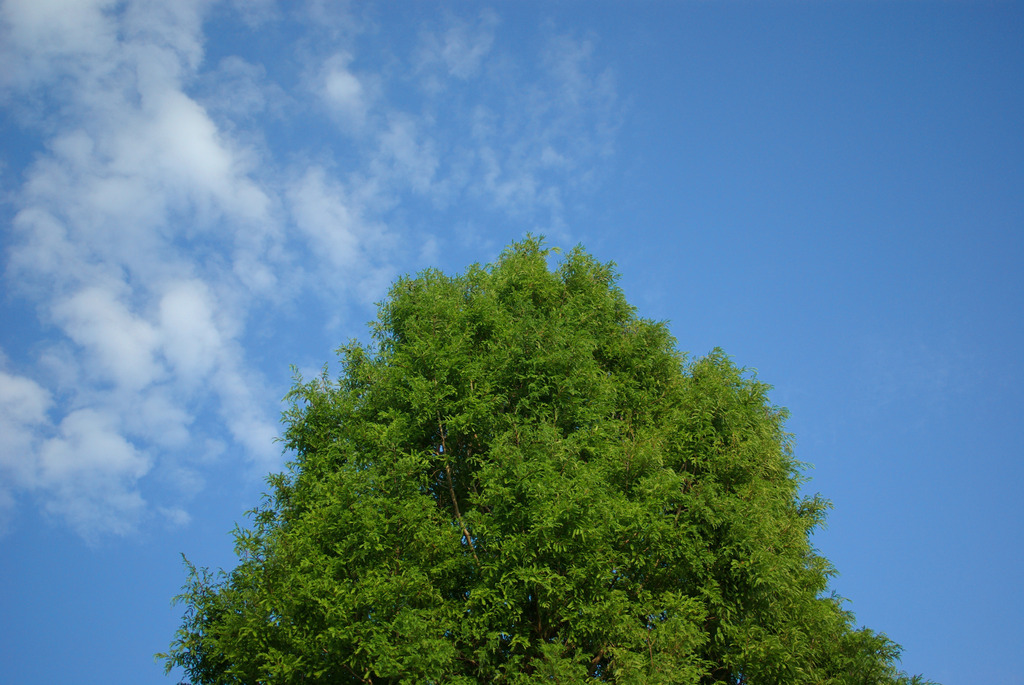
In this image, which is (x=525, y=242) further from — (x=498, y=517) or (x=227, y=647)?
(x=227, y=647)

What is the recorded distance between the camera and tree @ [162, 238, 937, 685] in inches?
549

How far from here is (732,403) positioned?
19.2 meters

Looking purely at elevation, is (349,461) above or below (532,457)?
above

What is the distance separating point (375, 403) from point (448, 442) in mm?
2211

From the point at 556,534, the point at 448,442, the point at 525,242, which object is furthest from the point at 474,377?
the point at 525,242

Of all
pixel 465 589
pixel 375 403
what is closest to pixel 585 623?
pixel 465 589

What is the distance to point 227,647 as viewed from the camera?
1477 centimetres

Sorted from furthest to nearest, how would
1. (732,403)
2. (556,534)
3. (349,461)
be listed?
1. (732,403)
2. (349,461)
3. (556,534)

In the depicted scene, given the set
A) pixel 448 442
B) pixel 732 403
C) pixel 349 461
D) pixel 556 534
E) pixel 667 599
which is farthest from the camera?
pixel 732 403

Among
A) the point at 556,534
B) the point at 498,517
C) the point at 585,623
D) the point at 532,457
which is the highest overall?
the point at 532,457

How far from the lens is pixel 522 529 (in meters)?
14.5

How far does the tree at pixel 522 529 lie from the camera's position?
45.8 ft

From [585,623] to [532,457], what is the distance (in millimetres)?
3614

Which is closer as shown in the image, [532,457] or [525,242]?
[532,457]
